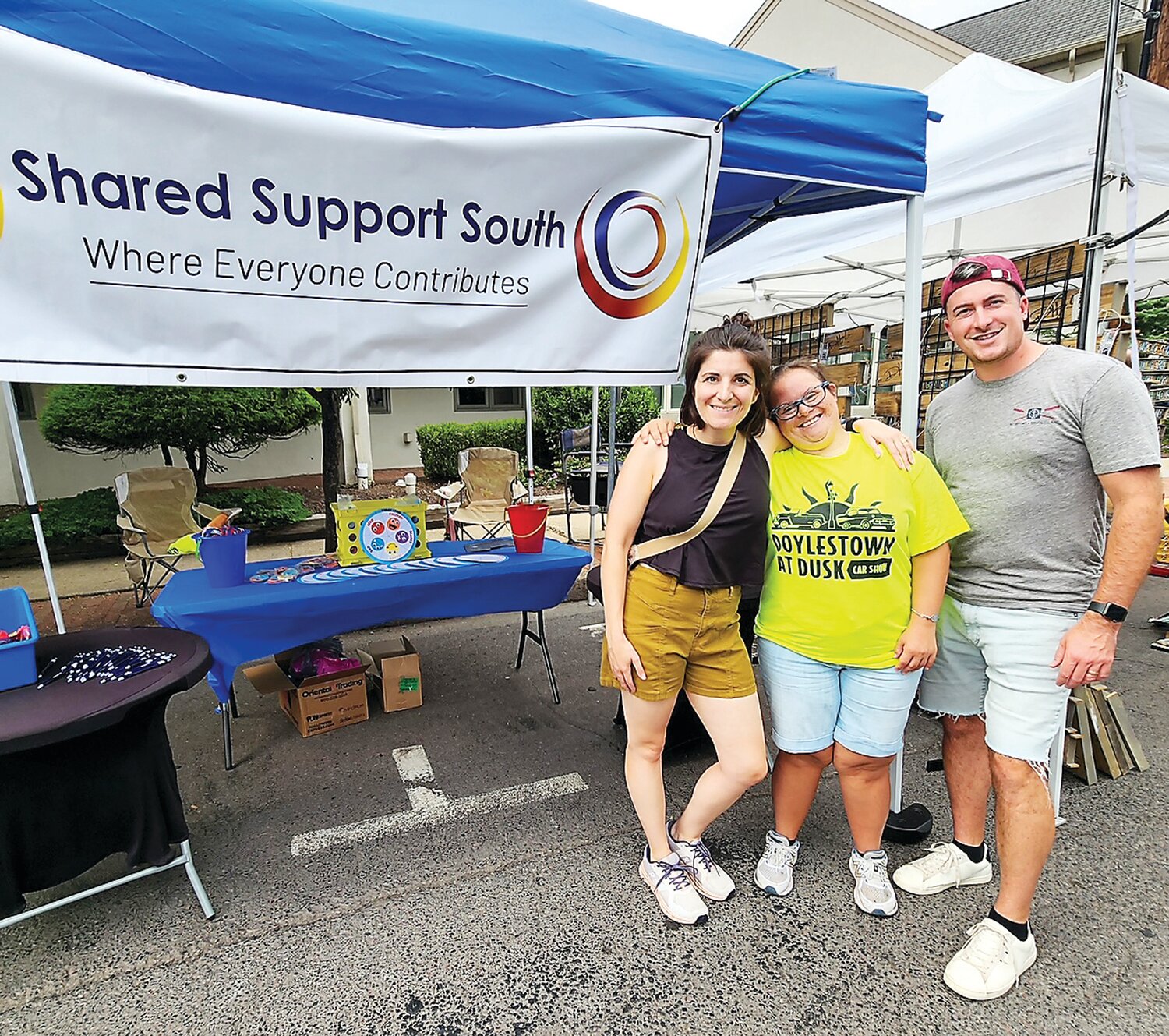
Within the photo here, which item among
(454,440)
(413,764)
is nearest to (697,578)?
(413,764)

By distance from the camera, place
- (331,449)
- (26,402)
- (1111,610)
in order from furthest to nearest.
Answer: (26,402) < (331,449) < (1111,610)

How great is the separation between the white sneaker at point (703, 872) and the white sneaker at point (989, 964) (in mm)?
652

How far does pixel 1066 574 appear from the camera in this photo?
1874 millimetres

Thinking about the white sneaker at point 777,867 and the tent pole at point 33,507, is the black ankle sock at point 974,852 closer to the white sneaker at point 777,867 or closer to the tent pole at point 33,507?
A: the white sneaker at point 777,867

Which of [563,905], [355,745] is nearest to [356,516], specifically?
[355,745]

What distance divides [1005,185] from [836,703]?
3.29m

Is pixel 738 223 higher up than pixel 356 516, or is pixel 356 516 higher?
pixel 738 223

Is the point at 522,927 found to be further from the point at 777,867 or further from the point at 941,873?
the point at 941,873

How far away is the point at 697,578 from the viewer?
6.48ft

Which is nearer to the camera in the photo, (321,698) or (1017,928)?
(1017,928)

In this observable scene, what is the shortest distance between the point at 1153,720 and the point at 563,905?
3.23 m

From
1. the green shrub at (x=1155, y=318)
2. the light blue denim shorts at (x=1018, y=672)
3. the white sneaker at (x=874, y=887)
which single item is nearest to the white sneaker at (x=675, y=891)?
the white sneaker at (x=874, y=887)

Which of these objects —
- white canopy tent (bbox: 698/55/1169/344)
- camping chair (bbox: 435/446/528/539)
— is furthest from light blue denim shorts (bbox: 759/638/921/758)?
camping chair (bbox: 435/446/528/539)

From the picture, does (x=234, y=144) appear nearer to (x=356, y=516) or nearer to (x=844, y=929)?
(x=356, y=516)
